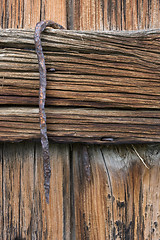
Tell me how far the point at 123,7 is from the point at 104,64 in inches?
11.1

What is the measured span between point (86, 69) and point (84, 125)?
8.0 inches

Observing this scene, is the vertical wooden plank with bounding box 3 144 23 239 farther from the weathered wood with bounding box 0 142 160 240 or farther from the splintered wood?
the splintered wood

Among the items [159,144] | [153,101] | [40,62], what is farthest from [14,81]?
[159,144]

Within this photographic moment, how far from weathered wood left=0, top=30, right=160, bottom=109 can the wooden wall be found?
119 mm

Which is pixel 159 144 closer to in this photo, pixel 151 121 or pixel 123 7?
pixel 151 121

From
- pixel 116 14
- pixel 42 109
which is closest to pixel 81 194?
pixel 42 109

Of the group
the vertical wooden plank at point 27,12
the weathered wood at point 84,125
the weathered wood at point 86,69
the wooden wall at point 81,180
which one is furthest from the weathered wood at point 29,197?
the vertical wooden plank at point 27,12

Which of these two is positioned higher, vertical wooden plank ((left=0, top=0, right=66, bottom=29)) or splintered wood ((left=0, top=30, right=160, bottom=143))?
vertical wooden plank ((left=0, top=0, right=66, bottom=29))

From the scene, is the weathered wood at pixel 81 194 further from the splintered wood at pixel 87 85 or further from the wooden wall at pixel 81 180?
the splintered wood at pixel 87 85

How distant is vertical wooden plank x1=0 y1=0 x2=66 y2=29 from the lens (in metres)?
0.88

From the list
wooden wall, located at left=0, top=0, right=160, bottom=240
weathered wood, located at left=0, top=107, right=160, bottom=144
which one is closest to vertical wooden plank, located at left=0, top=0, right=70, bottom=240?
wooden wall, located at left=0, top=0, right=160, bottom=240

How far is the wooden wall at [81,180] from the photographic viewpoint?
33.7 inches

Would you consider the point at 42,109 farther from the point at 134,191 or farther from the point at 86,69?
the point at 134,191

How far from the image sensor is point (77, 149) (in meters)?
0.90
